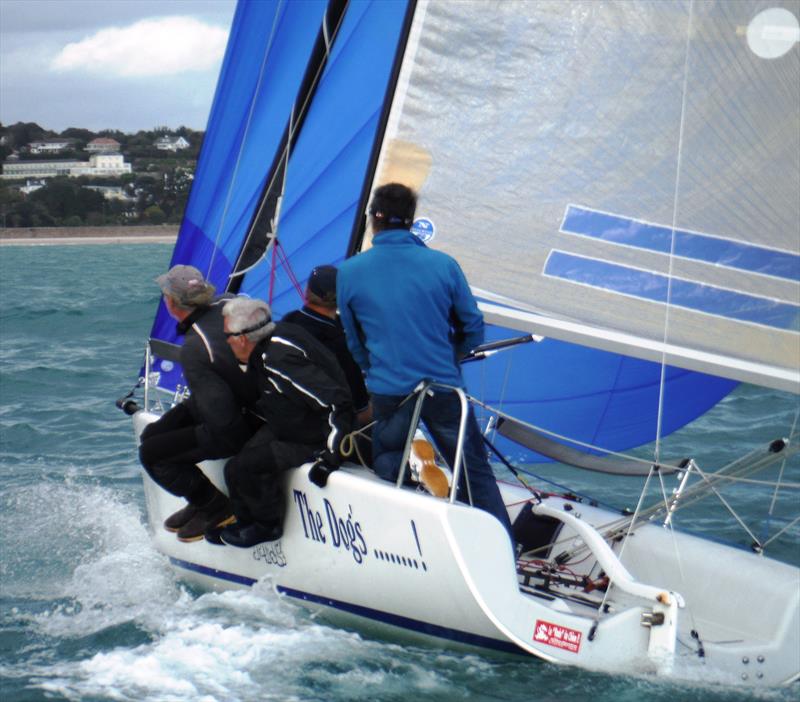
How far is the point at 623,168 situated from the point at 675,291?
1.38 ft

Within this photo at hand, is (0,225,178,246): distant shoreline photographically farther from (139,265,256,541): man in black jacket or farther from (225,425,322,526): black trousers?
(225,425,322,526): black trousers

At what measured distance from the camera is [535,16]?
4.15m

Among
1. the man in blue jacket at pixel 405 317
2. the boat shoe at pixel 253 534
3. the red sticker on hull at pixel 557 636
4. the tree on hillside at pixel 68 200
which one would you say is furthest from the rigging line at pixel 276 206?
the tree on hillside at pixel 68 200

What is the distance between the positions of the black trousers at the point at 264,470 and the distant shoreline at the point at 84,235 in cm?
6305

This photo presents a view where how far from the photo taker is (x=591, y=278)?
4.09 meters

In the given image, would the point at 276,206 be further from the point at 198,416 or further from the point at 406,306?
the point at 406,306

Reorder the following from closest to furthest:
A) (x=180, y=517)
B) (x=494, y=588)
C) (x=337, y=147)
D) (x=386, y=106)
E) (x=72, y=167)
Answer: (x=494, y=588) < (x=386, y=106) < (x=180, y=517) < (x=337, y=147) < (x=72, y=167)

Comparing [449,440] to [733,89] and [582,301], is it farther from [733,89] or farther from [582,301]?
[733,89]

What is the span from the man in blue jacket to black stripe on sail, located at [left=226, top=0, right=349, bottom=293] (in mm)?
1611

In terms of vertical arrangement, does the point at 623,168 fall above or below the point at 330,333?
above

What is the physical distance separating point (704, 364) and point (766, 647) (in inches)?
32.8

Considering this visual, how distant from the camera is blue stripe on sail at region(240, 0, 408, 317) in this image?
17.1 feet

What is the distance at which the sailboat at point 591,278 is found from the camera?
362 cm

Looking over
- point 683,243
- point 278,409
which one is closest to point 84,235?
point 278,409
